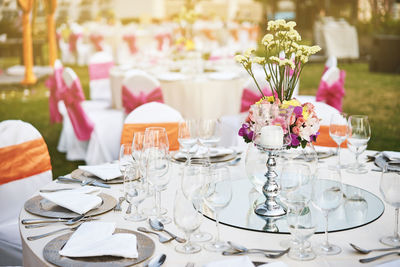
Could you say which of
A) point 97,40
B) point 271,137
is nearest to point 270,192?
point 271,137

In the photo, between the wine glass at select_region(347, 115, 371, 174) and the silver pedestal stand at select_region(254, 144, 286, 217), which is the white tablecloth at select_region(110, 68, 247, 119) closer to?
the wine glass at select_region(347, 115, 371, 174)

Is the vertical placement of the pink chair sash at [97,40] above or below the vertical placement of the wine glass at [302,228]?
above

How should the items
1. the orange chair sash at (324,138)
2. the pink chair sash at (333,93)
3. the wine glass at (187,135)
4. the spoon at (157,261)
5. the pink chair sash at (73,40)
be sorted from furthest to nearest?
the pink chair sash at (73,40)
the pink chair sash at (333,93)
the orange chair sash at (324,138)
the wine glass at (187,135)
the spoon at (157,261)

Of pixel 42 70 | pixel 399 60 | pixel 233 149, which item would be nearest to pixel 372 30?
pixel 399 60

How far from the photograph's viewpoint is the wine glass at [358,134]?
→ 7.76 ft

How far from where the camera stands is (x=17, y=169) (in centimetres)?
260

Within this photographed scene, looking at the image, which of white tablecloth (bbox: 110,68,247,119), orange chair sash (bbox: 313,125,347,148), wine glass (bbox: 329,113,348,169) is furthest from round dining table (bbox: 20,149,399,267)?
white tablecloth (bbox: 110,68,247,119)

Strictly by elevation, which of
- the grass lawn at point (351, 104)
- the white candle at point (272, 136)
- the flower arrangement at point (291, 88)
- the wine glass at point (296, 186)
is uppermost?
the flower arrangement at point (291, 88)

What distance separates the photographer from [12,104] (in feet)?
27.9

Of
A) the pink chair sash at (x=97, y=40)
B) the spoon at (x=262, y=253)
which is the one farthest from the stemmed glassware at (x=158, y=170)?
the pink chair sash at (x=97, y=40)

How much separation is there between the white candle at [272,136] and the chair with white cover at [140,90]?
108 inches

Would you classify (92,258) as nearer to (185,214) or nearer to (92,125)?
(185,214)

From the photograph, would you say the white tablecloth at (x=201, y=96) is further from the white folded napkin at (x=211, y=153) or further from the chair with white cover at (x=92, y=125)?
the white folded napkin at (x=211, y=153)

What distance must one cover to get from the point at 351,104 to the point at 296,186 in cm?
692
